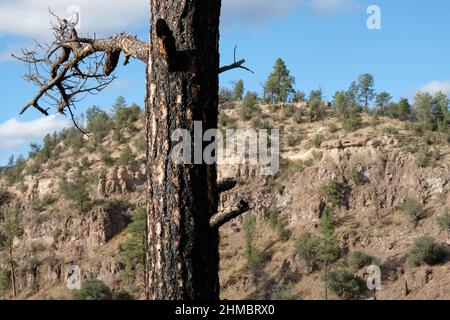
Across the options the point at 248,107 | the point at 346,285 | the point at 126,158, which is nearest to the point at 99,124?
the point at 126,158

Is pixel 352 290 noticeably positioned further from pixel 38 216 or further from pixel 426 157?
Result: pixel 38 216

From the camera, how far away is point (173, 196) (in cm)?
419

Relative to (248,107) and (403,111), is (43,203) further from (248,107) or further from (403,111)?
(403,111)

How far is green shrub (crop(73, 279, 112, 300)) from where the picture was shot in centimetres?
3853

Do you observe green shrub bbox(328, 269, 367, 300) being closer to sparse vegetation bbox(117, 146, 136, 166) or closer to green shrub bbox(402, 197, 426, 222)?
green shrub bbox(402, 197, 426, 222)

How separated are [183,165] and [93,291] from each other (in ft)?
119

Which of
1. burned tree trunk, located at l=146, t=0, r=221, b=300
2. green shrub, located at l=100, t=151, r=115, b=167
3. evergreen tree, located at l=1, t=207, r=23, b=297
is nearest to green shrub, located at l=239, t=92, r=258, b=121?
green shrub, located at l=100, t=151, r=115, b=167

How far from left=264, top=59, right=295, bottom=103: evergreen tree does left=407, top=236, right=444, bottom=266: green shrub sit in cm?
2133

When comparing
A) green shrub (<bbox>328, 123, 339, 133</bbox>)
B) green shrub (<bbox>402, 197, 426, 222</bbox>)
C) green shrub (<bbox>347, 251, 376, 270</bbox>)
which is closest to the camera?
green shrub (<bbox>347, 251, 376, 270</bbox>)

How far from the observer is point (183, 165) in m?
4.21

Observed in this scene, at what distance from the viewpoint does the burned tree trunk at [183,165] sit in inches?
164
